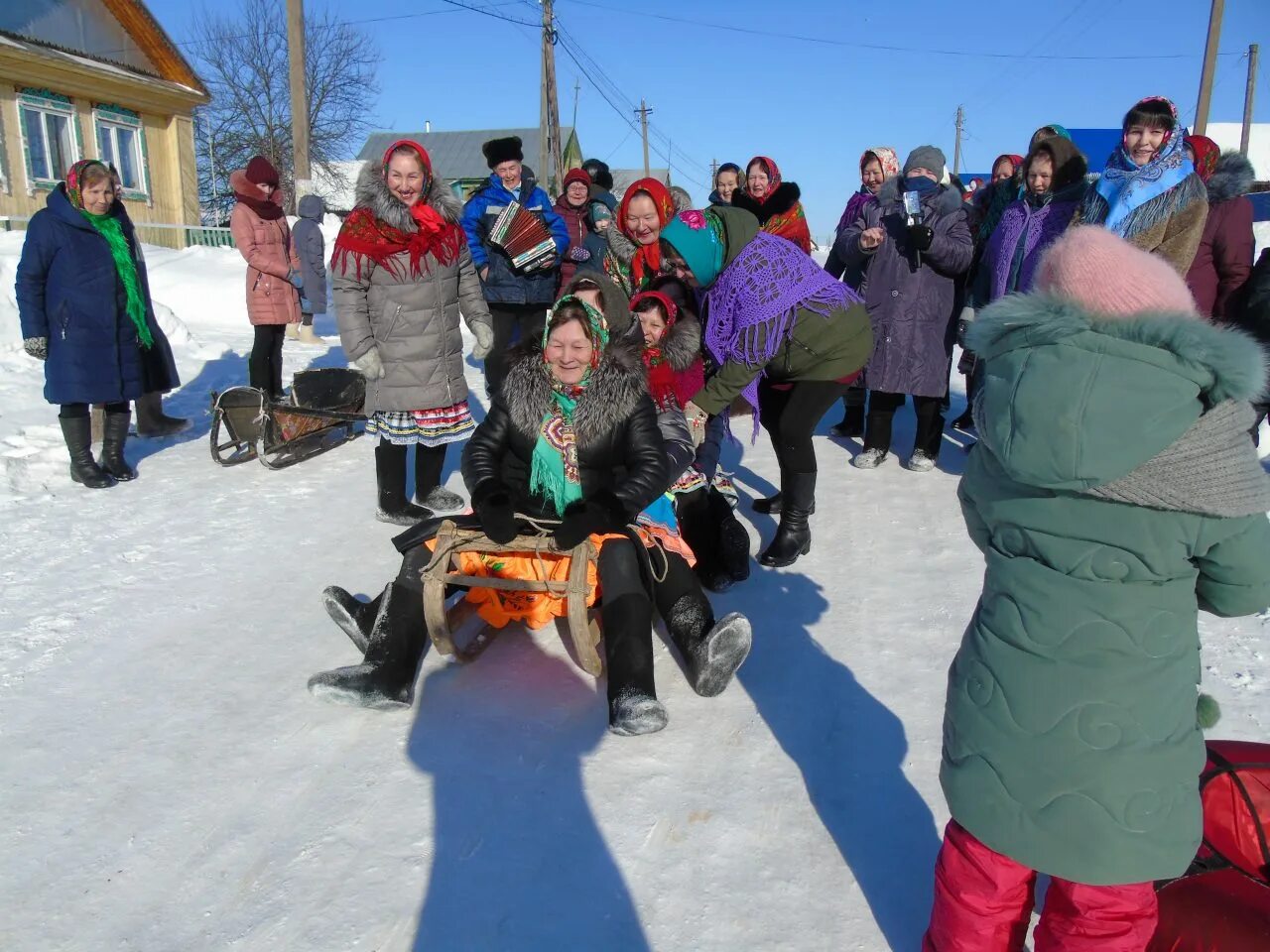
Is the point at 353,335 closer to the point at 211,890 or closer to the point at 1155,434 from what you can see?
the point at 211,890

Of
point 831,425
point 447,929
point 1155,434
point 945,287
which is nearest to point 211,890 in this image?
point 447,929

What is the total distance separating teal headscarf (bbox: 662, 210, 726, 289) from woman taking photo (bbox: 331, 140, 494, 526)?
1298 millimetres

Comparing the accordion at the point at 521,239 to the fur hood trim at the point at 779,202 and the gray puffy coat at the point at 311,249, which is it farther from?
the gray puffy coat at the point at 311,249

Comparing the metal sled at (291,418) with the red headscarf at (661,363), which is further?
the metal sled at (291,418)

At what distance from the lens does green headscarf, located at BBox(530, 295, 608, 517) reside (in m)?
3.10

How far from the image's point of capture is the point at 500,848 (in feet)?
7.29

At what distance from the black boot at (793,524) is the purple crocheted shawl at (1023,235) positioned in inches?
58.4

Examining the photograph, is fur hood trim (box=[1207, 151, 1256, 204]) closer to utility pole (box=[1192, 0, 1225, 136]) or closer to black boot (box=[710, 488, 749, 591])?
black boot (box=[710, 488, 749, 591])

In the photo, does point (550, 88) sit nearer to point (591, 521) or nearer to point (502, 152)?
point (502, 152)

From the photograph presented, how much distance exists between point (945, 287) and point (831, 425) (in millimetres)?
1666

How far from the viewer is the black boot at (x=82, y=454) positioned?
500 centimetres

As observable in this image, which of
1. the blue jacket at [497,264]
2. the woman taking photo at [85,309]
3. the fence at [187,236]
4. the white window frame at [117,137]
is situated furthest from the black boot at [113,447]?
the white window frame at [117,137]

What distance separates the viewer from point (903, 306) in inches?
212

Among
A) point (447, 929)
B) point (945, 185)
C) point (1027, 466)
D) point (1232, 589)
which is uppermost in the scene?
point (945, 185)
